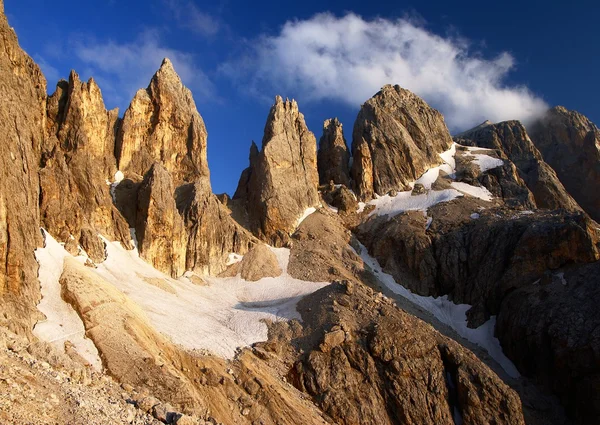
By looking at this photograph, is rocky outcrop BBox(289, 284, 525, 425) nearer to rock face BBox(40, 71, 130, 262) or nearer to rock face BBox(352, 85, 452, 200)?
rock face BBox(40, 71, 130, 262)

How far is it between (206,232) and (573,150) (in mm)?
82293

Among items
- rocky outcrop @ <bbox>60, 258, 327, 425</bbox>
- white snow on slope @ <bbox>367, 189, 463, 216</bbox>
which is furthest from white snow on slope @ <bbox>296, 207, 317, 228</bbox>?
rocky outcrop @ <bbox>60, 258, 327, 425</bbox>

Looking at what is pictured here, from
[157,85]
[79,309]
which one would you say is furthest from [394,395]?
[157,85]

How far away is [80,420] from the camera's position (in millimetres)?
16672

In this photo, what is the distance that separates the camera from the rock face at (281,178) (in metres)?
64.1

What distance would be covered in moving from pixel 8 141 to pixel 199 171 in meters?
32.6

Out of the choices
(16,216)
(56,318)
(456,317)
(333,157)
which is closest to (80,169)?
(16,216)

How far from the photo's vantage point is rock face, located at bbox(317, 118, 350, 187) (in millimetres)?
80875

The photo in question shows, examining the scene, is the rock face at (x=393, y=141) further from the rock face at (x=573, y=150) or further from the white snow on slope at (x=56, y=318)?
the white snow on slope at (x=56, y=318)

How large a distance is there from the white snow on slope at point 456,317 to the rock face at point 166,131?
2647cm

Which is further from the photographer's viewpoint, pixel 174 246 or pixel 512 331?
pixel 174 246

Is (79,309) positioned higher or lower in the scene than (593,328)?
lower

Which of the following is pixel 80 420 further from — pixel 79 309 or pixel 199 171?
pixel 199 171

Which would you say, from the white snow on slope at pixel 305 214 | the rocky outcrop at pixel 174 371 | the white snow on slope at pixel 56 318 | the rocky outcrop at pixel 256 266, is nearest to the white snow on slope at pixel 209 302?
the rocky outcrop at pixel 256 266
